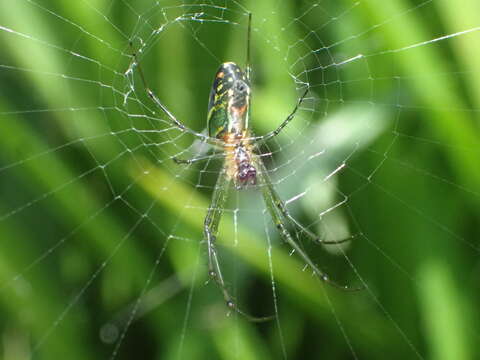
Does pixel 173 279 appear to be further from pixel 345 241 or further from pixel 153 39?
pixel 153 39

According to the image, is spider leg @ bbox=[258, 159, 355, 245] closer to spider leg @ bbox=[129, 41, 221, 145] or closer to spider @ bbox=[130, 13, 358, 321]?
spider @ bbox=[130, 13, 358, 321]

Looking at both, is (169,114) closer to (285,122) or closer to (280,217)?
(285,122)

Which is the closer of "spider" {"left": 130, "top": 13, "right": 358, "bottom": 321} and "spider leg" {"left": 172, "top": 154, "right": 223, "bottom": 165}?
"spider" {"left": 130, "top": 13, "right": 358, "bottom": 321}

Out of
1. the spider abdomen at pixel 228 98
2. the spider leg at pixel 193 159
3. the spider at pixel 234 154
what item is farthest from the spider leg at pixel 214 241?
the spider abdomen at pixel 228 98

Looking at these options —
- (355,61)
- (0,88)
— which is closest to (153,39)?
(0,88)

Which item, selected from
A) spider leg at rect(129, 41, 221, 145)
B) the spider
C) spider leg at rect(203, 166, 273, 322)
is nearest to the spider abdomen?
the spider

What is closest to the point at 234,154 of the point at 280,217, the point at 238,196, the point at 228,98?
the point at 238,196

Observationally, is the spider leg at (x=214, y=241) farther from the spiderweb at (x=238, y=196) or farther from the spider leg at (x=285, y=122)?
the spider leg at (x=285, y=122)
